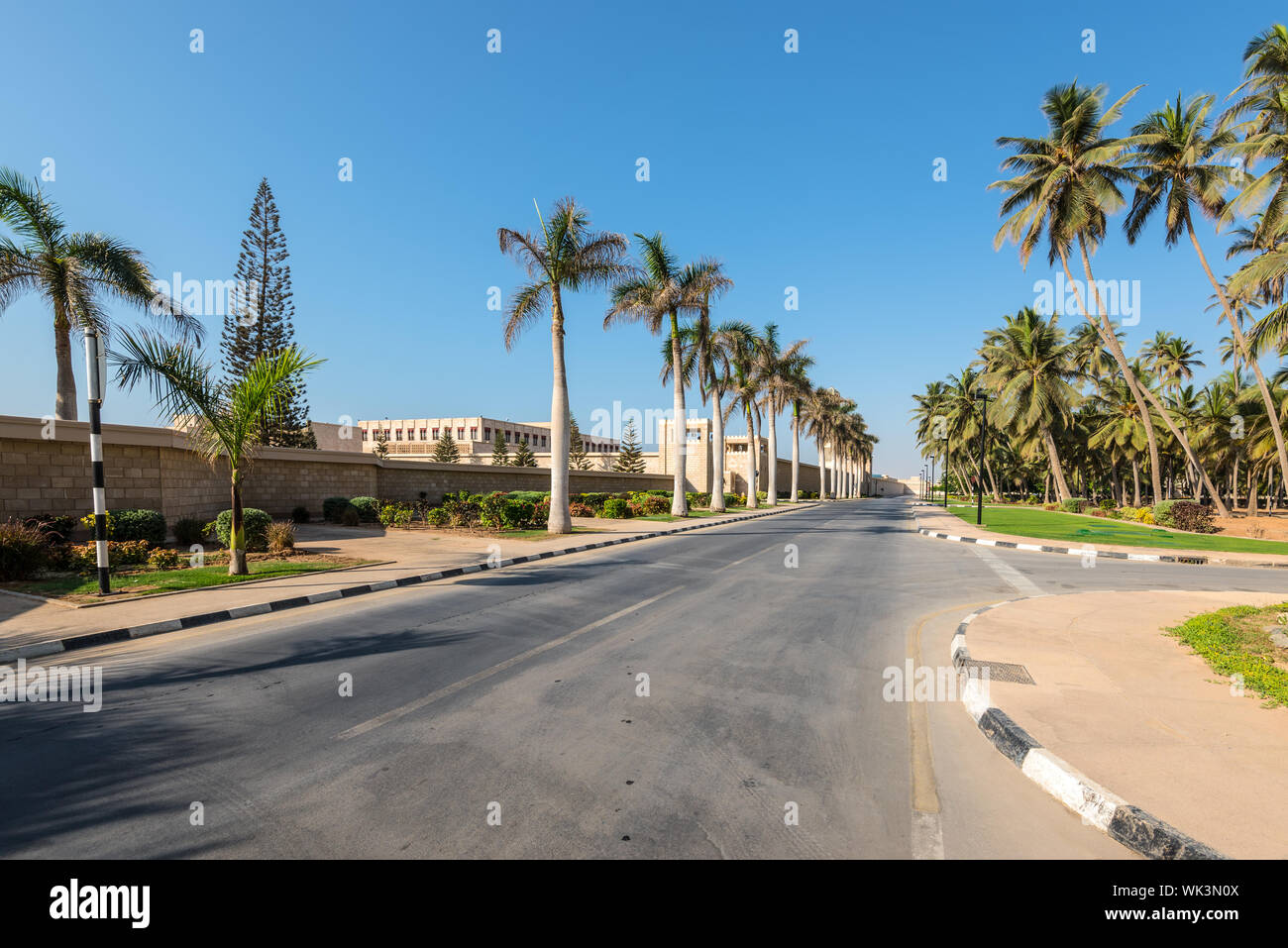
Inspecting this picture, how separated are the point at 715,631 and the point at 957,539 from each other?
17274 millimetres

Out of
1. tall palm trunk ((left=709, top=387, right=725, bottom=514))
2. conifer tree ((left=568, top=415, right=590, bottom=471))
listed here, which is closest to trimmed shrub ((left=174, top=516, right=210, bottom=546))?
tall palm trunk ((left=709, top=387, right=725, bottom=514))

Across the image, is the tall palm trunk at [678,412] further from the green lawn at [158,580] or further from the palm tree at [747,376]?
the green lawn at [158,580]

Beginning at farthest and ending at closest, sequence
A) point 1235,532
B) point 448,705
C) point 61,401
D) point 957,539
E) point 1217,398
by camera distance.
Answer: point 1217,398
point 1235,532
point 957,539
point 61,401
point 448,705

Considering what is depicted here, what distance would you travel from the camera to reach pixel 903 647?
22.9ft

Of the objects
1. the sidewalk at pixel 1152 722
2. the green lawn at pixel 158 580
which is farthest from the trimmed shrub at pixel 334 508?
the sidewalk at pixel 1152 722

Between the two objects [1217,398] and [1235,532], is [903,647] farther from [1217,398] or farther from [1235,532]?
[1217,398]

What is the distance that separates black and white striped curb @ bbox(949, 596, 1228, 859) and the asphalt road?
4.0 inches

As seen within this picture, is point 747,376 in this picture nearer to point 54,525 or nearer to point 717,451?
point 717,451

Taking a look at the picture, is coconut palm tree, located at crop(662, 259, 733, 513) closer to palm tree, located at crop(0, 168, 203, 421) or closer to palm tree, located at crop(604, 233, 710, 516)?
palm tree, located at crop(604, 233, 710, 516)

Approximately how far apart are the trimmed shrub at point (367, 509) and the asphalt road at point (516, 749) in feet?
54.2

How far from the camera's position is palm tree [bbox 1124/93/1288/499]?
26500 mm

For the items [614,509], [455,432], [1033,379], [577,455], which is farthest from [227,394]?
[455,432]

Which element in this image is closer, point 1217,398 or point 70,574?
point 70,574
